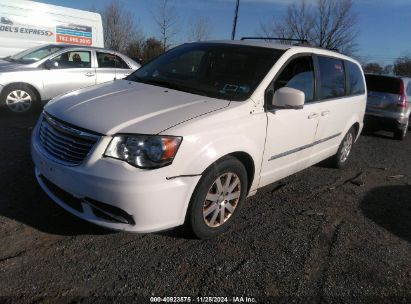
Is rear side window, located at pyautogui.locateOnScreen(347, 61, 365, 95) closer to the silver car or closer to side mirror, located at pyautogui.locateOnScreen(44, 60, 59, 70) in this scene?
the silver car

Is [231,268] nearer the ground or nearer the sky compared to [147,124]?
nearer the ground

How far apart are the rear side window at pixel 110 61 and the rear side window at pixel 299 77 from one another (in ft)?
19.6

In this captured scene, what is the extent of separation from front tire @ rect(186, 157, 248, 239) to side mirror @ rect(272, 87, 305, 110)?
0.72m

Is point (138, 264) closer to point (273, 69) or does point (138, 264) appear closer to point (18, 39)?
point (273, 69)

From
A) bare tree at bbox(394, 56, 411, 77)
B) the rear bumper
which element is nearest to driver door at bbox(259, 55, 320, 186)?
the rear bumper

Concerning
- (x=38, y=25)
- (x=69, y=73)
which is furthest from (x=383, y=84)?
(x=38, y=25)

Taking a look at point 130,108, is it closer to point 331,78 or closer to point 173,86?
point 173,86

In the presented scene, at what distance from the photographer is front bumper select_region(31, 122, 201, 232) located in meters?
2.80

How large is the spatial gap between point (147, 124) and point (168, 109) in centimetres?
34

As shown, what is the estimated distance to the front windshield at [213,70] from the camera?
3.78m

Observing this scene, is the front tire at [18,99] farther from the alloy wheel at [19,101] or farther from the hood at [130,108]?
the hood at [130,108]

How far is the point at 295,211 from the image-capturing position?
4.37 metres

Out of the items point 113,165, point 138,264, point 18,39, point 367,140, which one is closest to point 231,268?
point 138,264

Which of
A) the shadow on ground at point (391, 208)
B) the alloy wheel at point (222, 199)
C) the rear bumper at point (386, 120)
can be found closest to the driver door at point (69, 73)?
the alloy wheel at point (222, 199)
